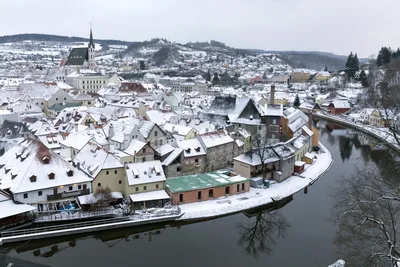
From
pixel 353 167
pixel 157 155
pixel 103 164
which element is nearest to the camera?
pixel 103 164

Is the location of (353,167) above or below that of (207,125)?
below

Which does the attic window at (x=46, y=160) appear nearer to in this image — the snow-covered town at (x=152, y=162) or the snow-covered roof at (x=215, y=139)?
the snow-covered town at (x=152, y=162)

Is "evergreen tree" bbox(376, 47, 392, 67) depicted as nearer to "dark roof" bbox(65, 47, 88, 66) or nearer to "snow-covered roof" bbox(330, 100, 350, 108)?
"snow-covered roof" bbox(330, 100, 350, 108)

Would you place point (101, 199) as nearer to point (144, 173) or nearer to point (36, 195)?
point (144, 173)

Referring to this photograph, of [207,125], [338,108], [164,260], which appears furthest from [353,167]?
[338,108]

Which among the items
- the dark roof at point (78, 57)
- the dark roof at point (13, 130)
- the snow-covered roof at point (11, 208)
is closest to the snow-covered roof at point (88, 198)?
the snow-covered roof at point (11, 208)

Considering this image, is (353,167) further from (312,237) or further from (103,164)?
(103,164)
